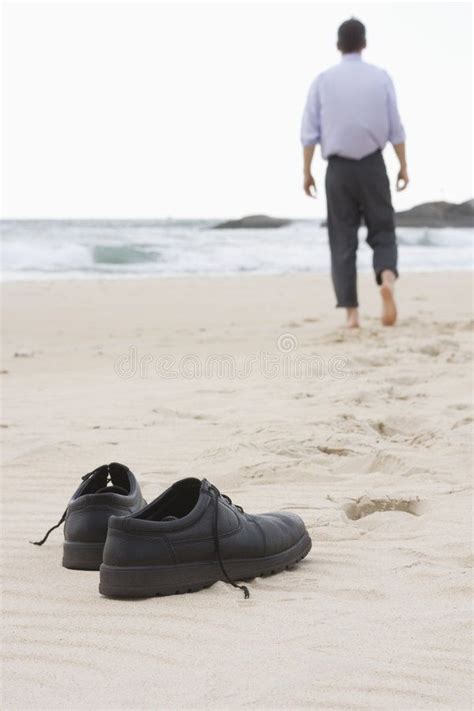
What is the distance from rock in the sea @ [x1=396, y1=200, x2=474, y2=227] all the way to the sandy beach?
30.7m

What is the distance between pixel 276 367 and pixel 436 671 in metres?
3.43

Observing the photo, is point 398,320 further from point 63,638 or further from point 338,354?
point 63,638

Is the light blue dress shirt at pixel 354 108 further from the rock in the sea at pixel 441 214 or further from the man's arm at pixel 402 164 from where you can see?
the rock in the sea at pixel 441 214

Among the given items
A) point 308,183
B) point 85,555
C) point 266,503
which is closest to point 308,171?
point 308,183

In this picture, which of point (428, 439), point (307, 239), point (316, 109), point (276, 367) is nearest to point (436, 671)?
point (428, 439)

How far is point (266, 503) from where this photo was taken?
2531mm

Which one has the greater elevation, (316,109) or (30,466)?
(316,109)

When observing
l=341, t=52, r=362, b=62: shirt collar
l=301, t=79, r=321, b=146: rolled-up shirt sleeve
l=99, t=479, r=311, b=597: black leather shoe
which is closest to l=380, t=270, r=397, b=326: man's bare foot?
l=301, t=79, r=321, b=146: rolled-up shirt sleeve

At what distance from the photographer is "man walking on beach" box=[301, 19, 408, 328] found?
19.7 ft

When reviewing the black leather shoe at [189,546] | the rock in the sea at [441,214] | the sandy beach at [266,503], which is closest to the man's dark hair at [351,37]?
the sandy beach at [266,503]

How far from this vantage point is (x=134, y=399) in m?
4.15

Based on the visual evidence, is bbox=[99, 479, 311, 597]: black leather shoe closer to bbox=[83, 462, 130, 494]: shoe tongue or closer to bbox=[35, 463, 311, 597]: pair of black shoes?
bbox=[35, 463, 311, 597]: pair of black shoes

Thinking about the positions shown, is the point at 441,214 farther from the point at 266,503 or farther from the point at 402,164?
the point at 266,503

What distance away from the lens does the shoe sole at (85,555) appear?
6.74 ft
